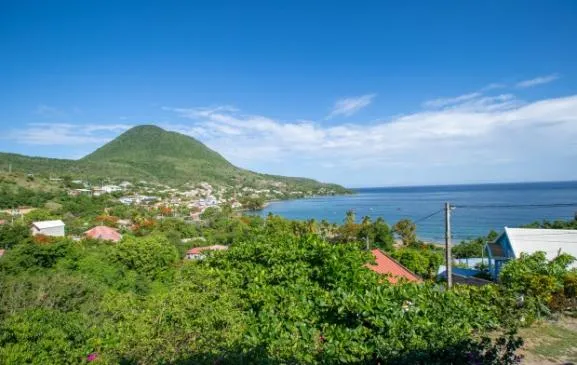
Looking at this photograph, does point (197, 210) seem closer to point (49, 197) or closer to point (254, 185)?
point (49, 197)

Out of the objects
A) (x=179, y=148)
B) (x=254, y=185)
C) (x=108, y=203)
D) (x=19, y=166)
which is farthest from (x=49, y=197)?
(x=179, y=148)

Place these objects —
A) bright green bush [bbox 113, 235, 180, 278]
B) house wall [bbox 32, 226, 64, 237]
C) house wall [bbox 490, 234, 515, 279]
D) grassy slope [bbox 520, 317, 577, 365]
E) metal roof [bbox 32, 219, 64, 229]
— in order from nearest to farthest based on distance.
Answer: grassy slope [bbox 520, 317, 577, 365]
house wall [bbox 490, 234, 515, 279]
bright green bush [bbox 113, 235, 180, 278]
house wall [bbox 32, 226, 64, 237]
metal roof [bbox 32, 219, 64, 229]

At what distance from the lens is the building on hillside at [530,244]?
1320 centimetres

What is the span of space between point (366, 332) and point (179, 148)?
182028mm

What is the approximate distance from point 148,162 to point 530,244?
146 meters

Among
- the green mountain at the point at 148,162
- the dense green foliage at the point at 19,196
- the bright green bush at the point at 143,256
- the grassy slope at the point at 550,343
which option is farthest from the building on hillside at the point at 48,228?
the green mountain at the point at 148,162

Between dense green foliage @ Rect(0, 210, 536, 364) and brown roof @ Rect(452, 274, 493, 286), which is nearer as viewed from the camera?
dense green foliage @ Rect(0, 210, 536, 364)

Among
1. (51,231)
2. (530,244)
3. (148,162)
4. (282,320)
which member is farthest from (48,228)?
(148,162)

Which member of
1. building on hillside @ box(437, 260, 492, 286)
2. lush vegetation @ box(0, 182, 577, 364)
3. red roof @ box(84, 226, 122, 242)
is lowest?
red roof @ box(84, 226, 122, 242)

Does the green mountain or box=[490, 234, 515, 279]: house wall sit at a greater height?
the green mountain

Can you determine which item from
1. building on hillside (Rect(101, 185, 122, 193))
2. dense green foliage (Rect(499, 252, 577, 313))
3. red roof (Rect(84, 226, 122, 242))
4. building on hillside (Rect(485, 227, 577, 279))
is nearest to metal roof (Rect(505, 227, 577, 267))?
building on hillside (Rect(485, 227, 577, 279))

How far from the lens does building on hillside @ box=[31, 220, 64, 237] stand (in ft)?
115

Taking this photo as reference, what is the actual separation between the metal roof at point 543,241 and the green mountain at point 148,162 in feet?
327

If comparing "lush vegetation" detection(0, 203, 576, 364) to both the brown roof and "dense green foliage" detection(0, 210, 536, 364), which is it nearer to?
"dense green foliage" detection(0, 210, 536, 364)
